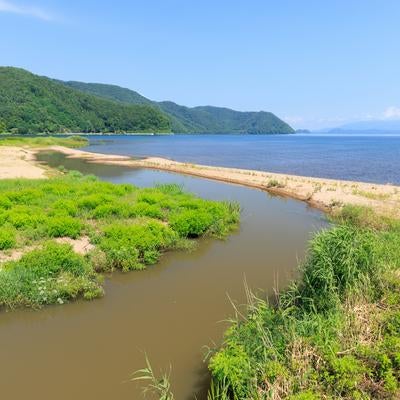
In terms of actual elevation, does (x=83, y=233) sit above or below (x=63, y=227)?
below

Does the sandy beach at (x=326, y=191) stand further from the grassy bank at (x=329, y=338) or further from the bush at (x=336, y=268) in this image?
the grassy bank at (x=329, y=338)

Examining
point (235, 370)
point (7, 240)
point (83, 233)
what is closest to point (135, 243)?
point (83, 233)

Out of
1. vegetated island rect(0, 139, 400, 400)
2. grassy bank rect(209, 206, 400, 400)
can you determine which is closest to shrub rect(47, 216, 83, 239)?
vegetated island rect(0, 139, 400, 400)

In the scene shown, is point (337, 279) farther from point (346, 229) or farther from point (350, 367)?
point (350, 367)

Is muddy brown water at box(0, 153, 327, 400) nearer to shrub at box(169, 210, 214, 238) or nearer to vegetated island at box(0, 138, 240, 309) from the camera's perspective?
vegetated island at box(0, 138, 240, 309)

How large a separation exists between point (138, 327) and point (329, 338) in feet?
16.8

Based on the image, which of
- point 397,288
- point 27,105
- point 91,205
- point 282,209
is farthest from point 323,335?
point 27,105

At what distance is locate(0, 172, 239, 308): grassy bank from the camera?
38.1 feet

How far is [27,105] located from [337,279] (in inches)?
7801

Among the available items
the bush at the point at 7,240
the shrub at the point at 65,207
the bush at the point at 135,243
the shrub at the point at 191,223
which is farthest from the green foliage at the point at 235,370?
the shrub at the point at 65,207

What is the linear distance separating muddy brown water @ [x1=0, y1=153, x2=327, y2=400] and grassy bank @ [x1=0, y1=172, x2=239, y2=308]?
618 mm

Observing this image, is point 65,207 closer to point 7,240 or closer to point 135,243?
point 7,240

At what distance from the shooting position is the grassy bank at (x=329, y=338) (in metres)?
6.44

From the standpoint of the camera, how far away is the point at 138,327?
10125 mm
